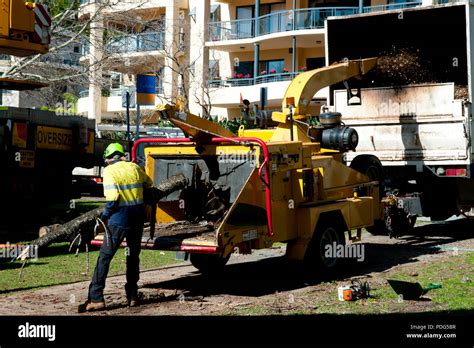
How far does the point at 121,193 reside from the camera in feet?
28.9

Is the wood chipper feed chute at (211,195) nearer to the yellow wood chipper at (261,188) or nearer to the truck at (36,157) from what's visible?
the yellow wood chipper at (261,188)

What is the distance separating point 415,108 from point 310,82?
9.13 feet

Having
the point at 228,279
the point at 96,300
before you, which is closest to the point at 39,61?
the point at 228,279

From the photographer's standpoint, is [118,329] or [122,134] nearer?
[118,329]

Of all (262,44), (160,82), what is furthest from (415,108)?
(262,44)

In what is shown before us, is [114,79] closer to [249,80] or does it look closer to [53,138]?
[249,80]

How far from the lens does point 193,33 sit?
39531 millimetres

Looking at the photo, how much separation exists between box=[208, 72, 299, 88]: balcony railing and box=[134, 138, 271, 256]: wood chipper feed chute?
89.3 ft

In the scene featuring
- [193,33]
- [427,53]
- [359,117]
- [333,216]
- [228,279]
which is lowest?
[228,279]

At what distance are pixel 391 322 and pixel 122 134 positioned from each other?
82.5 feet

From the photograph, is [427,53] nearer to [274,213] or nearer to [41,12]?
[274,213]

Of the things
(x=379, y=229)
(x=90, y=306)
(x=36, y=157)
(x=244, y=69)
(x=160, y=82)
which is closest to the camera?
(x=90, y=306)

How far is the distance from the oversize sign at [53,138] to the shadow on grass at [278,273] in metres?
4.78

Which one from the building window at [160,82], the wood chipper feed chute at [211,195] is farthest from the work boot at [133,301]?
the building window at [160,82]
